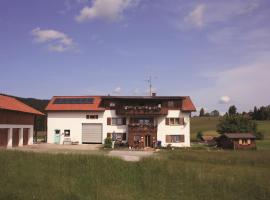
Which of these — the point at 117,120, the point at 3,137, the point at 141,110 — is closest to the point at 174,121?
the point at 141,110

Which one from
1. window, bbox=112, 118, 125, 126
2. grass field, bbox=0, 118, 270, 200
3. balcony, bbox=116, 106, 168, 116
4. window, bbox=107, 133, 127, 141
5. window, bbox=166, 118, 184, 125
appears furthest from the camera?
window, bbox=166, 118, 184, 125

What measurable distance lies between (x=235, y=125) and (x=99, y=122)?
1141 inches

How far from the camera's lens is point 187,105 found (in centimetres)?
5675

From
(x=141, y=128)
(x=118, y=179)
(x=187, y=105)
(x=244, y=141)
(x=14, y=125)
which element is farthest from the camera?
(x=187, y=105)

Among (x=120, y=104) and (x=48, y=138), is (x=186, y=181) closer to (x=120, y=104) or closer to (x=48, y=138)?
(x=120, y=104)

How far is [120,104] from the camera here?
55.4m

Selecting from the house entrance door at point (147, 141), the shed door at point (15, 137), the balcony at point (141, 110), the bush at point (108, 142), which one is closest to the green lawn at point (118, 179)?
the shed door at point (15, 137)

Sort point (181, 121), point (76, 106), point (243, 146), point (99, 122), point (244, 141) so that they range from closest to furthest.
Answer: point (243, 146) → point (244, 141) → point (99, 122) → point (181, 121) → point (76, 106)

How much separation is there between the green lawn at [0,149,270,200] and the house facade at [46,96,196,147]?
2712 cm

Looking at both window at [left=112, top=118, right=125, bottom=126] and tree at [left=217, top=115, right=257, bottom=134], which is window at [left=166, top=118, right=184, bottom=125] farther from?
tree at [left=217, top=115, right=257, bottom=134]

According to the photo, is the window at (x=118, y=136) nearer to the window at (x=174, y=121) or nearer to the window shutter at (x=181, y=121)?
the window at (x=174, y=121)

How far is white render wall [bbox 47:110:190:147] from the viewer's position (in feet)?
180

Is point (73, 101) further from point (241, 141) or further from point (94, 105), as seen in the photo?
point (241, 141)

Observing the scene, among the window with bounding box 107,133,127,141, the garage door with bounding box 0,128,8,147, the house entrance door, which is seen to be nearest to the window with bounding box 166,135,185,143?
the house entrance door
